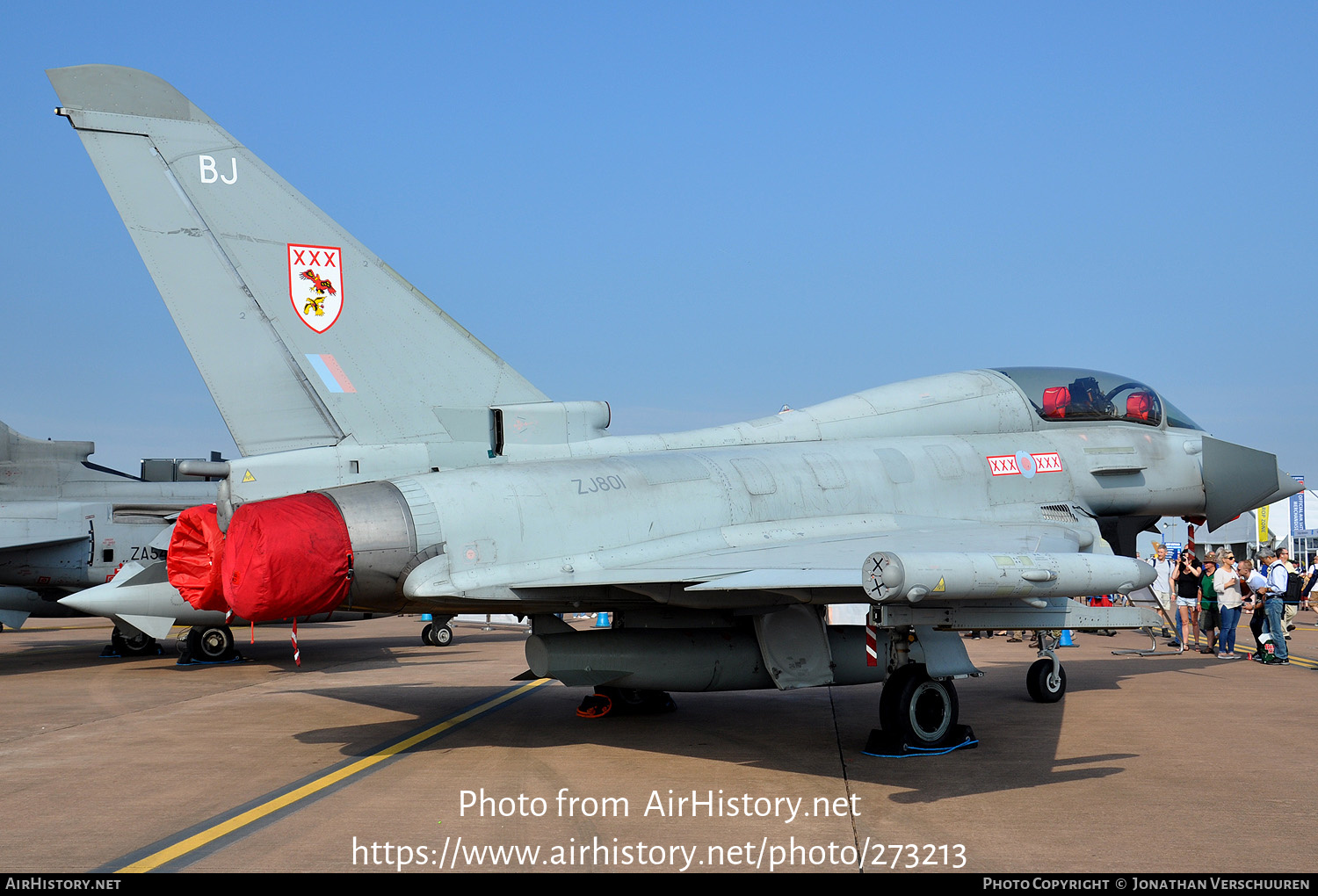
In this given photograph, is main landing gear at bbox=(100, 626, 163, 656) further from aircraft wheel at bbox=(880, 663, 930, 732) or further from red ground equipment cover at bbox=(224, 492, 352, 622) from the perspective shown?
aircraft wheel at bbox=(880, 663, 930, 732)

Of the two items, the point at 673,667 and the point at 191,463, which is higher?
the point at 191,463

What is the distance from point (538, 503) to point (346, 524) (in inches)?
55.4

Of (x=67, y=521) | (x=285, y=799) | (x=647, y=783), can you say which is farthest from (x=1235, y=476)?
(x=67, y=521)

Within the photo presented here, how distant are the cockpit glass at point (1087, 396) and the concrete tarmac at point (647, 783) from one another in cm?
313

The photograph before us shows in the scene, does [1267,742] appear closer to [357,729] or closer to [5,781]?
[357,729]

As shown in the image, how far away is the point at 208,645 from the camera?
57.0ft

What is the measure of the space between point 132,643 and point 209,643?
252 centimetres

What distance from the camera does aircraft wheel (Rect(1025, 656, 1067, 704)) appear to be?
11.0m

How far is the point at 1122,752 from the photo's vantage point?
811 centimetres

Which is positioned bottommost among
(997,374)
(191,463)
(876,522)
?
(876,522)

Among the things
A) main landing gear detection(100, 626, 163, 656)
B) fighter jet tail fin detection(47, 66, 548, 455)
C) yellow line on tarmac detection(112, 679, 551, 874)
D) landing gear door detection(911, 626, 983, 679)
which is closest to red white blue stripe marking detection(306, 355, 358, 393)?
fighter jet tail fin detection(47, 66, 548, 455)

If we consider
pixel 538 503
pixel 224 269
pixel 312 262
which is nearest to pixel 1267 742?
pixel 538 503

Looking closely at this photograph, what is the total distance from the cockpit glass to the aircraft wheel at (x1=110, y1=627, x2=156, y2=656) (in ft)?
53.1

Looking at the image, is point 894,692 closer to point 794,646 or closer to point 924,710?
point 924,710
